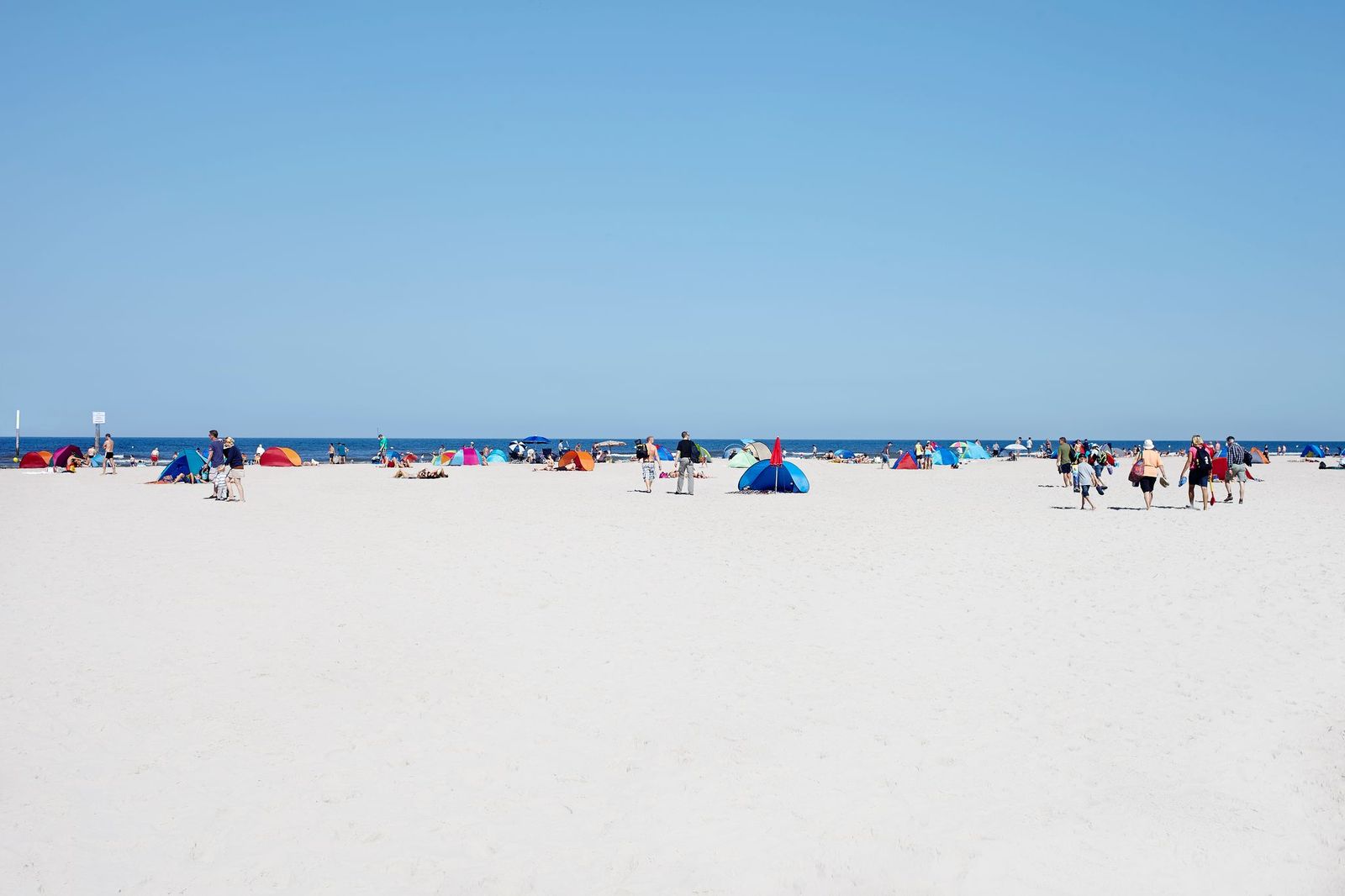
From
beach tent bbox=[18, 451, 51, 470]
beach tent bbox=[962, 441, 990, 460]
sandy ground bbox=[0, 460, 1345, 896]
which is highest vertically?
beach tent bbox=[962, 441, 990, 460]

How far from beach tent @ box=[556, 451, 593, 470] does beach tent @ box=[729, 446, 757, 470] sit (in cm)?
705

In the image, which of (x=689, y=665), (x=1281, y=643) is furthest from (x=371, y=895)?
(x=1281, y=643)

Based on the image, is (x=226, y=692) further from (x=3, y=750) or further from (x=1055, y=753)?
(x=1055, y=753)

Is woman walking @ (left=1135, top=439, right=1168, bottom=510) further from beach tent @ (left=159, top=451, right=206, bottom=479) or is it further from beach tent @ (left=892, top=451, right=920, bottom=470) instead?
beach tent @ (left=159, top=451, right=206, bottom=479)

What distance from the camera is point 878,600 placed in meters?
9.77

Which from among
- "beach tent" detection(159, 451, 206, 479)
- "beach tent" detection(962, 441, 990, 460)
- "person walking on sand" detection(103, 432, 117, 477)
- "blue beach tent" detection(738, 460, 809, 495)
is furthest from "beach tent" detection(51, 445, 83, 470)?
"beach tent" detection(962, 441, 990, 460)

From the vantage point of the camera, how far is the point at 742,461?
146 ft

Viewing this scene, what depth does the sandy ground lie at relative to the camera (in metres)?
4.34

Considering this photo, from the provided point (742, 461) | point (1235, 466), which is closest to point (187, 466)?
point (742, 461)

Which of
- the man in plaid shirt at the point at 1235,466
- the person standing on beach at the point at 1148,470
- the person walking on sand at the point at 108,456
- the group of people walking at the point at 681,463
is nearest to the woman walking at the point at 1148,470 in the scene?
the person standing on beach at the point at 1148,470

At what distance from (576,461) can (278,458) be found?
13646 mm

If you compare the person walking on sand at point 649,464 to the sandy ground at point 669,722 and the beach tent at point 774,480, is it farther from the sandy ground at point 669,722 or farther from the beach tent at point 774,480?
the sandy ground at point 669,722

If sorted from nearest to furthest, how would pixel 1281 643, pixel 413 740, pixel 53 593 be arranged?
pixel 413 740
pixel 1281 643
pixel 53 593

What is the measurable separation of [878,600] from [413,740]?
5.54 meters
